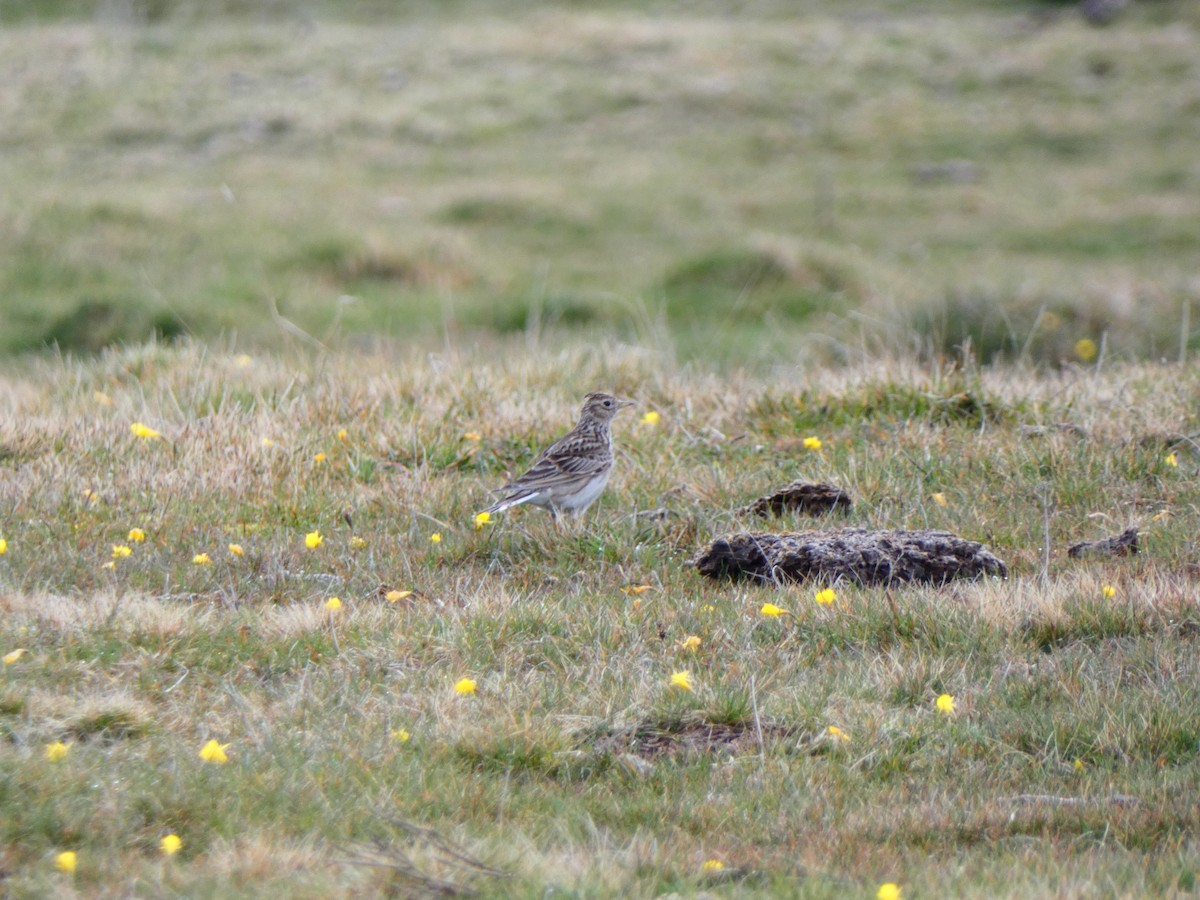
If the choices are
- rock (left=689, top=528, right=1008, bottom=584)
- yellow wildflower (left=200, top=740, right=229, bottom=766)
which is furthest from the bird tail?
yellow wildflower (left=200, top=740, right=229, bottom=766)

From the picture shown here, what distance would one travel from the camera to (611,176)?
78.8 ft

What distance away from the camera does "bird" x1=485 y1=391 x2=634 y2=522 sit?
615cm

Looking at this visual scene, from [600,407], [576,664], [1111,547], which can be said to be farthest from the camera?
[600,407]

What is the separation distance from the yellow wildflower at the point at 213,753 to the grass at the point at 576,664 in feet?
0.15

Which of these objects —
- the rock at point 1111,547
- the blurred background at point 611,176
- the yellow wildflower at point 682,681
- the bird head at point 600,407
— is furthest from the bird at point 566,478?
the blurred background at point 611,176

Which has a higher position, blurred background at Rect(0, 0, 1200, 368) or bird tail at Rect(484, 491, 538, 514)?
bird tail at Rect(484, 491, 538, 514)

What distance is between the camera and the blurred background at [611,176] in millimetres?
14828

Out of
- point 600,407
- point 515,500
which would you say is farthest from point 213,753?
point 600,407

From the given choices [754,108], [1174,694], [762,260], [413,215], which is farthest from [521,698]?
[754,108]

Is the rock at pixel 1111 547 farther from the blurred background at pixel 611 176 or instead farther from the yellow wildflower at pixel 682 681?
the blurred background at pixel 611 176

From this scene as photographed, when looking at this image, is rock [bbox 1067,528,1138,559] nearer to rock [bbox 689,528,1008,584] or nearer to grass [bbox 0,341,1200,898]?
grass [bbox 0,341,1200,898]

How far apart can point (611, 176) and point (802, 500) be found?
60.1 feet

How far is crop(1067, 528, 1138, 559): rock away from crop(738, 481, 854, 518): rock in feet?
3.39

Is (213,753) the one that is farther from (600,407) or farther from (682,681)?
(600,407)
